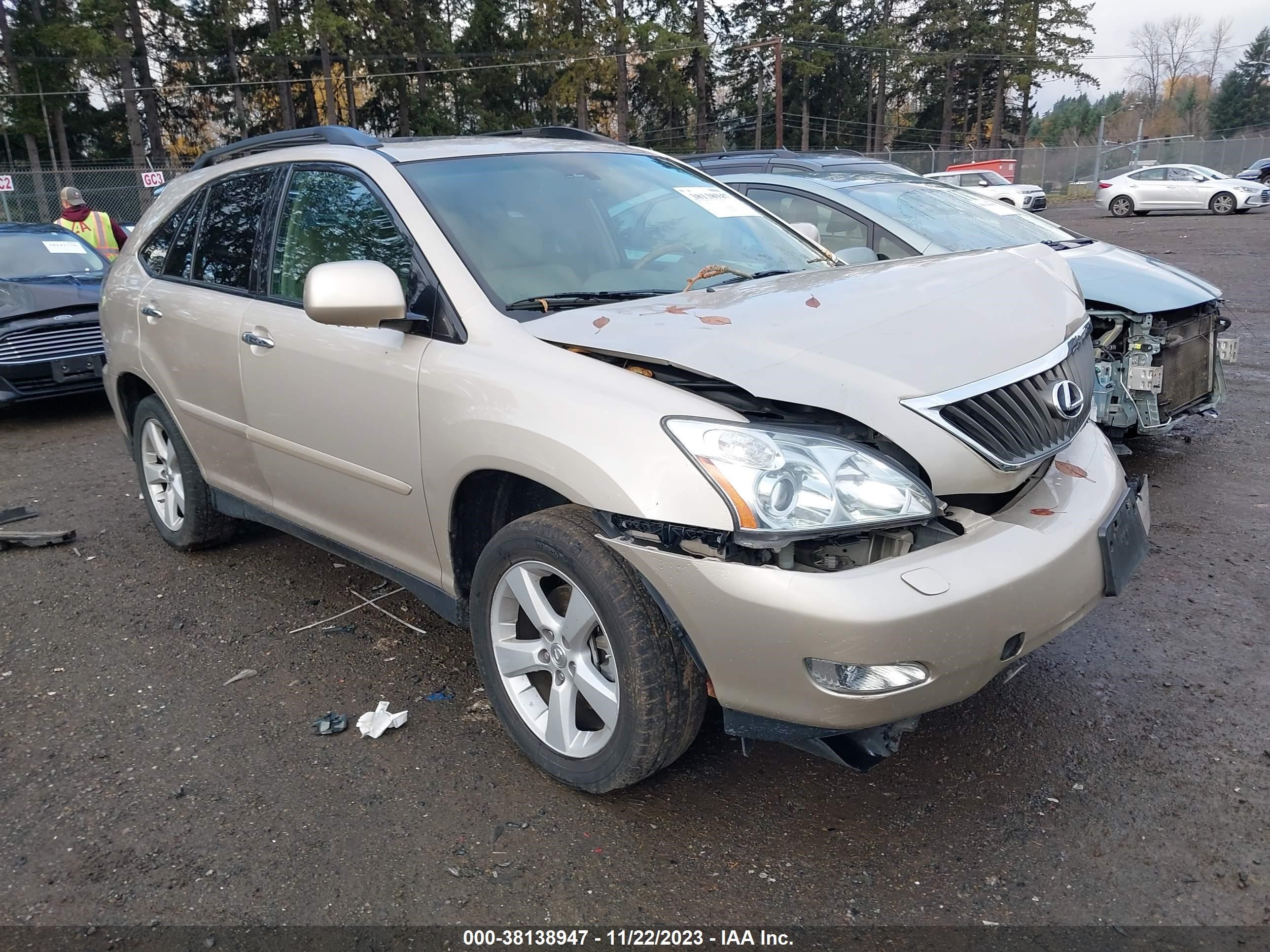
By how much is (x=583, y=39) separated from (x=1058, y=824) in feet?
160

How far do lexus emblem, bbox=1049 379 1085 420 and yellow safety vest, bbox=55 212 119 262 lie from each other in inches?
433

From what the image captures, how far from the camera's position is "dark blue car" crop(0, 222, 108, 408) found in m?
7.45

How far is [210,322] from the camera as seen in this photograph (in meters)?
3.88

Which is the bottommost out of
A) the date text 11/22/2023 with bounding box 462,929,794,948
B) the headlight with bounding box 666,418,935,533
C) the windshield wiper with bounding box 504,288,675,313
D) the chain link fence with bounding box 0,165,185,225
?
the date text 11/22/2023 with bounding box 462,929,794,948

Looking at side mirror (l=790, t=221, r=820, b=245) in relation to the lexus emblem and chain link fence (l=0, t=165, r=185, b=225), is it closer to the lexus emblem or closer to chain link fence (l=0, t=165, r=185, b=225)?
the lexus emblem

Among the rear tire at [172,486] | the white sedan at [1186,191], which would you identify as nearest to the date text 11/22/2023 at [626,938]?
the rear tire at [172,486]

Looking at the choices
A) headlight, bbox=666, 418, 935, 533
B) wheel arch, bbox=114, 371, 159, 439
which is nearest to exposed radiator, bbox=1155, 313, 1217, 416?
headlight, bbox=666, 418, 935, 533

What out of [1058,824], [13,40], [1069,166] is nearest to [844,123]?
[1069,166]

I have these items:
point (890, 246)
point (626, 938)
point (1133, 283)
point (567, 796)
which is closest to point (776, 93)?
point (890, 246)

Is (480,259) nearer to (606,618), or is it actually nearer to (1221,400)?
(606,618)

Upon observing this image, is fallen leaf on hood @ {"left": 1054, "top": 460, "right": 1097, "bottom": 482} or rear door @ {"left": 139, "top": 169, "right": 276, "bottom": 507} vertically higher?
rear door @ {"left": 139, "top": 169, "right": 276, "bottom": 507}

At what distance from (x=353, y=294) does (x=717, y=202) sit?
1.73m

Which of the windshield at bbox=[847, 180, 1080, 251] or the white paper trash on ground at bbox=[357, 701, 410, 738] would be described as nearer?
the white paper trash on ground at bbox=[357, 701, 410, 738]

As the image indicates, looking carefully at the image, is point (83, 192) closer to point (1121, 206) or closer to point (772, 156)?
point (772, 156)
